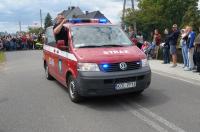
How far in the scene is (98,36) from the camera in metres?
9.20

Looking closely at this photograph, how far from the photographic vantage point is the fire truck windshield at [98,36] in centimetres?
891

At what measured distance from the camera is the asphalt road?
654 centimetres

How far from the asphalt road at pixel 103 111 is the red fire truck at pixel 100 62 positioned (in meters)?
0.40

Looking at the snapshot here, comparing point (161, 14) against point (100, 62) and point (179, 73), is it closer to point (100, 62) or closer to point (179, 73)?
point (179, 73)

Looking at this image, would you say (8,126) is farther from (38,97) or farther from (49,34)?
(49,34)

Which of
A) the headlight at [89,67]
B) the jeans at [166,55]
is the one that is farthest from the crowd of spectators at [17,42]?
the headlight at [89,67]

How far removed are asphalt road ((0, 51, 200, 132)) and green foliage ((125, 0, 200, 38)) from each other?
4293cm

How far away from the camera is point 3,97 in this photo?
9.69 m

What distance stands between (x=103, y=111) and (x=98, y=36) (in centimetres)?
→ 225

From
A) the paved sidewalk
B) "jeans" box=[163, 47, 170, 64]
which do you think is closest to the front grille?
the paved sidewalk

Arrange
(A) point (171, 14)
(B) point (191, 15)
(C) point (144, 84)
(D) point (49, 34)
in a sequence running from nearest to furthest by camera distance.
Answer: (C) point (144, 84), (D) point (49, 34), (B) point (191, 15), (A) point (171, 14)

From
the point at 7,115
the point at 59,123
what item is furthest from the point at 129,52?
the point at 7,115

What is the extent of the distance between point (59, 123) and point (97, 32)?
3.23 meters

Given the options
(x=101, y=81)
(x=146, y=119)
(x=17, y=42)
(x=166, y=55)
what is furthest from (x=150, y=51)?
(x=17, y=42)
